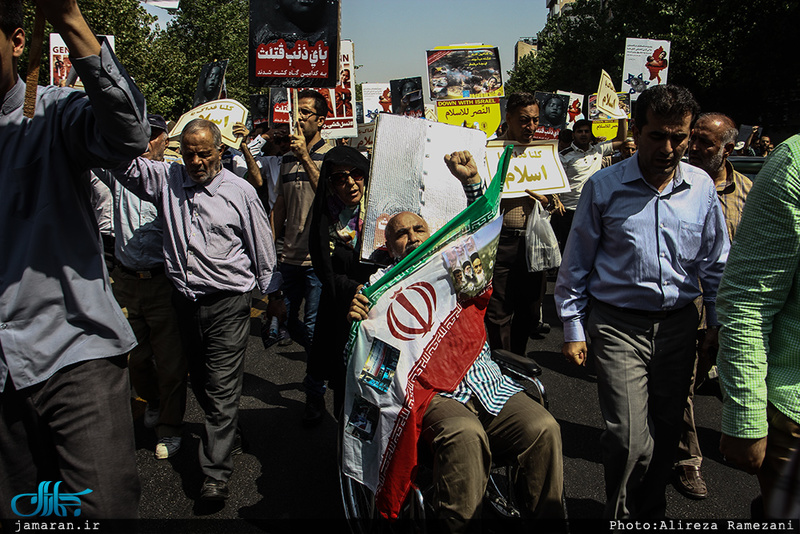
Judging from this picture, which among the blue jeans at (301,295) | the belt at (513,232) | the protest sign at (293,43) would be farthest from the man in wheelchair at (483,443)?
the protest sign at (293,43)

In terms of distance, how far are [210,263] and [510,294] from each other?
2056mm

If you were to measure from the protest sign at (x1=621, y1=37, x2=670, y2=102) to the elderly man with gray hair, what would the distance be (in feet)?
21.8

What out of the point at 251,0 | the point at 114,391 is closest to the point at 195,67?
the point at 251,0

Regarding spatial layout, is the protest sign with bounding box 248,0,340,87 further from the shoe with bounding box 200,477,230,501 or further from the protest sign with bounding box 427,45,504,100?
the shoe with bounding box 200,477,230,501

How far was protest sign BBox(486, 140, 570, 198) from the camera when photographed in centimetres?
473

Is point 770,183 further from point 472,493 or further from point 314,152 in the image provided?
point 314,152

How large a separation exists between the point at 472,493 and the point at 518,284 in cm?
209

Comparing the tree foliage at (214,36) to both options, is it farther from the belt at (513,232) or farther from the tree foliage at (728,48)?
the belt at (513,232)

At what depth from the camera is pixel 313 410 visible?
14.2ft

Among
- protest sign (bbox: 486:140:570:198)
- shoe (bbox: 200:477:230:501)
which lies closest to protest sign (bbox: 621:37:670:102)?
protest sign (bbox: 486:140:570:198)

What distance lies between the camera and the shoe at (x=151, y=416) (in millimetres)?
4312

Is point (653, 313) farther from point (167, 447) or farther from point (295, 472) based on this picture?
point (167, 447)

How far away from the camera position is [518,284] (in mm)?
4320

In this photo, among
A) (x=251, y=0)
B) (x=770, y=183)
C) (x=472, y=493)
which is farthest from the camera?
(x=251, y=0)
